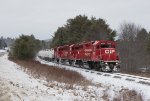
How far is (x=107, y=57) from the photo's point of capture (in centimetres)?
3247

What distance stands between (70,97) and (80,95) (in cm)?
105

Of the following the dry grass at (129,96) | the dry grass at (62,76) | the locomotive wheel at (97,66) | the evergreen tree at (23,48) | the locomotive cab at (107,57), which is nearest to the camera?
the dry grass at (129,96)

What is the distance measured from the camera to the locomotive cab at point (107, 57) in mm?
32312

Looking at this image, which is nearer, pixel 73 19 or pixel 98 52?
pixel 98 52

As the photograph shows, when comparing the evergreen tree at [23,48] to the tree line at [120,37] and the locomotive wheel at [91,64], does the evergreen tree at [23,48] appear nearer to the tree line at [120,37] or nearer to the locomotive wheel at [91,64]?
the tree line at [120,37]

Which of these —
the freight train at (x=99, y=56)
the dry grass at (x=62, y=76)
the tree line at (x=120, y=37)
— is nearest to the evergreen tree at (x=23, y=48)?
the tree line at (x=120, y=37)

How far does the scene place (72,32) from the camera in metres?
94.1

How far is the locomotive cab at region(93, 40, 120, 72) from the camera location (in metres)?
32.3

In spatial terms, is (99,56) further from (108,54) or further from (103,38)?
(103,38)

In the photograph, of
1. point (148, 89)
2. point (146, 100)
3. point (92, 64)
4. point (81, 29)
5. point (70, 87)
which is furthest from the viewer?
point (81, 29)

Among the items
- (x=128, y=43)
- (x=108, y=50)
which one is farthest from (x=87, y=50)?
(x=128, y=43)

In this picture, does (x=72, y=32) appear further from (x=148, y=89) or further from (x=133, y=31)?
(x=148, y=89)

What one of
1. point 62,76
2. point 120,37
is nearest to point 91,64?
point 62,76

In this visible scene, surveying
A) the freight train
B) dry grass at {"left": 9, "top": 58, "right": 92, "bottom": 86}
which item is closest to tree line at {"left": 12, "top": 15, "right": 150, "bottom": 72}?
the freight train
